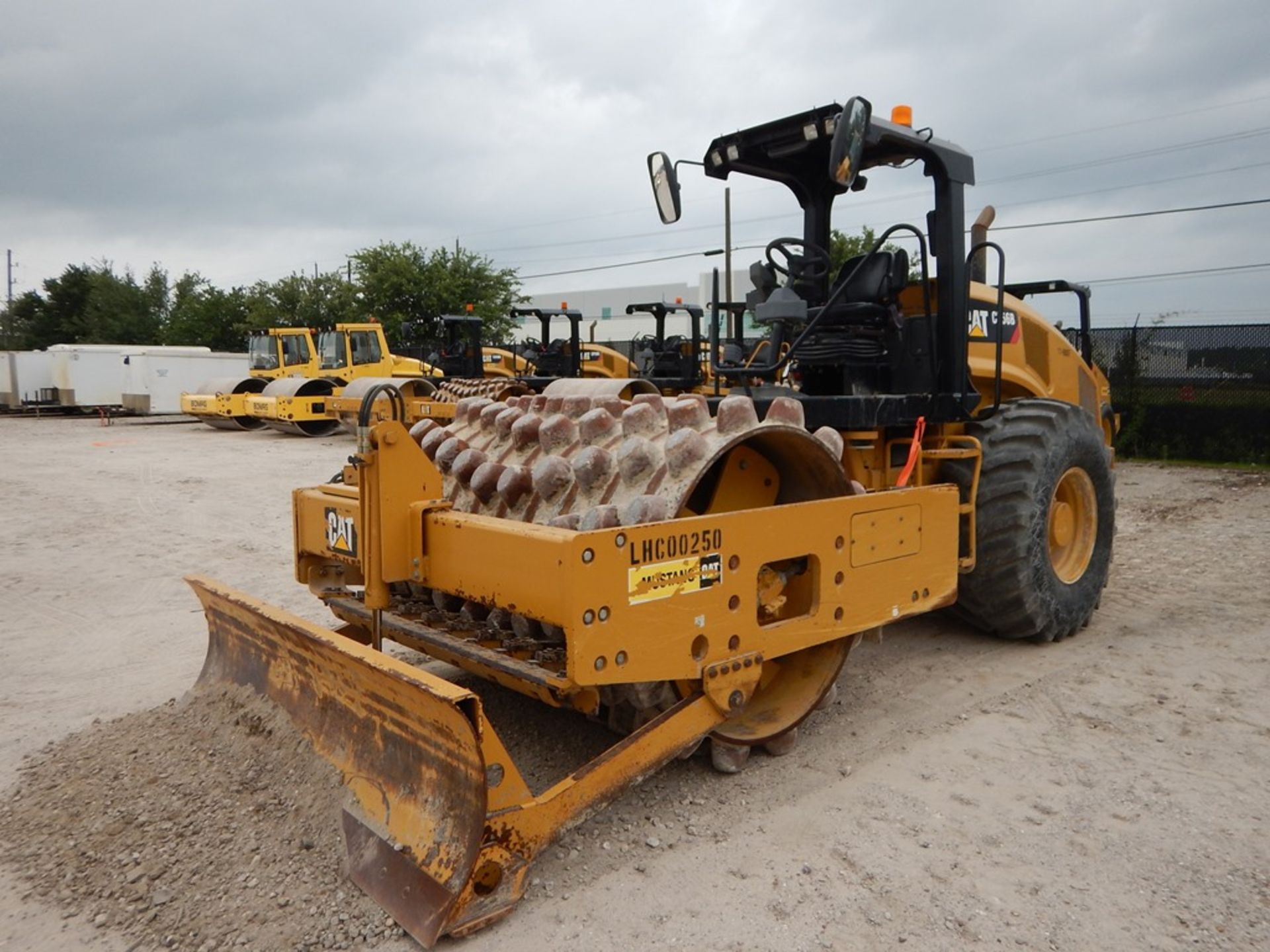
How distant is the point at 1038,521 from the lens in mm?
4641

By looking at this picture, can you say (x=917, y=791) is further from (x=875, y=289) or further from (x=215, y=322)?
(x=215, y=322)

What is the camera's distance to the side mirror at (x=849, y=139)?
11.4 feet

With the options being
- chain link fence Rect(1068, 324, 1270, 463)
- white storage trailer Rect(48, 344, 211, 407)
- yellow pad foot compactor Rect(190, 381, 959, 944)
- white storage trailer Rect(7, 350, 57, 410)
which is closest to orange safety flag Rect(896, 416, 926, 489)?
yellow pad foot compactor Rect(190, 381, 959, 944)

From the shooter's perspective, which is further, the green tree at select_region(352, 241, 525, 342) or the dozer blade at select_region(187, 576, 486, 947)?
the green tree at select_region(352, 241, 525, 342)

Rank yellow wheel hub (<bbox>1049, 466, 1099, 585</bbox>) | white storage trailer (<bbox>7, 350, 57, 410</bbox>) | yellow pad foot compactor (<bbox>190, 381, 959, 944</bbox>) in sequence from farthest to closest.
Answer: white storage trailer (<bbox>7, 350, 57, 410</bbox>), yellow wheel hub (<bbox>1049, 466, 1099, 585</bbox>), yellow pad foot compactor (<bbox>190, 381, 959, 944</bbox>)

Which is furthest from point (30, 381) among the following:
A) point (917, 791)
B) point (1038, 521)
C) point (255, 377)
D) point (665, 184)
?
point (917, 791)

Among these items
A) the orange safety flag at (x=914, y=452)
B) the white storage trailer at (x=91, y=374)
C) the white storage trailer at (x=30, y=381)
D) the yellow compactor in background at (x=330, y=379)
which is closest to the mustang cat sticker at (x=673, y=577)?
the orange safety flag at (x=914, y=452)

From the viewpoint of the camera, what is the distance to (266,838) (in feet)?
9.63

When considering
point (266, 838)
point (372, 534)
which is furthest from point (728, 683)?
point (266, 838)

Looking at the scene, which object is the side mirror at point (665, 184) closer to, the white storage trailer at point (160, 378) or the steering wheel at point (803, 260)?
the steering wheel at point (803, 260)

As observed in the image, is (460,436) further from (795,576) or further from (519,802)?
(519,802)

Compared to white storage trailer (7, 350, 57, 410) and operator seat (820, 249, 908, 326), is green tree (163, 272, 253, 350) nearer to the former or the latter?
white storage trailer (7, 350, 57, 410)

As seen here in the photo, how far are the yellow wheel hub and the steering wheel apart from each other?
5.56 feet

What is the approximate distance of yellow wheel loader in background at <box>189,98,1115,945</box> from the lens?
2.70 metres
